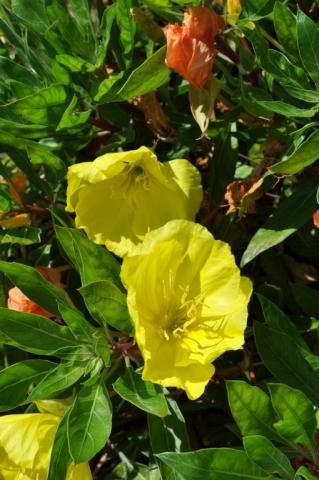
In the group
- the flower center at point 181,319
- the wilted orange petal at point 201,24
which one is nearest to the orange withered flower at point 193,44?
the wilted orange petal at point 201,24

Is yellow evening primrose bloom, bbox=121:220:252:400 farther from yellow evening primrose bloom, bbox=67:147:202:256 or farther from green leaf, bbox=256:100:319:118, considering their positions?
green leaf, bbox=256:100:319:118

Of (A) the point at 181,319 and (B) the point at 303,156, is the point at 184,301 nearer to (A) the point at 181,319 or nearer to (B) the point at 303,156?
(A) the point at 181,319

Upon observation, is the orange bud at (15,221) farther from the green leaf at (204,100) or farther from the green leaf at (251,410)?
the green leaf at (251,410)

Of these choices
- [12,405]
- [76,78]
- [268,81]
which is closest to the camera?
[12,405]

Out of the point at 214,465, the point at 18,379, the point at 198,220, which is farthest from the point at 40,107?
the point at 214,465

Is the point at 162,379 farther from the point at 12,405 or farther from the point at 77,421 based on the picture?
the point at 12,405

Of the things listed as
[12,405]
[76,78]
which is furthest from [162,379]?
[76,78]

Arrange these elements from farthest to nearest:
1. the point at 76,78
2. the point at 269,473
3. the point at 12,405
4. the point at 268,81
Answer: the point at 76,78 < the point at 268,81 < the point at 12,405 < the point at 269,473
